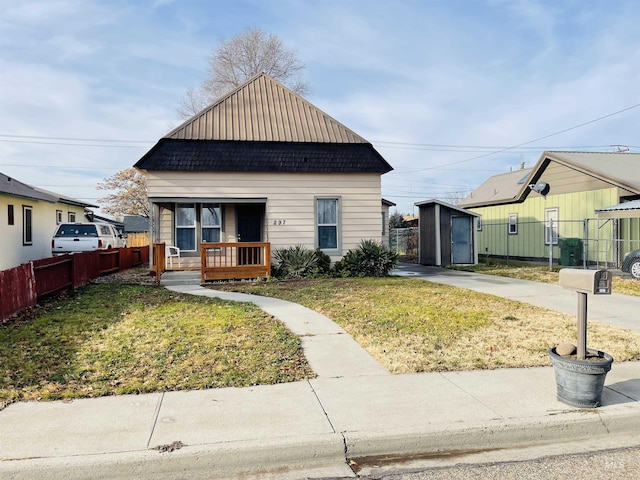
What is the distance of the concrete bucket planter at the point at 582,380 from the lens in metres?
3.96

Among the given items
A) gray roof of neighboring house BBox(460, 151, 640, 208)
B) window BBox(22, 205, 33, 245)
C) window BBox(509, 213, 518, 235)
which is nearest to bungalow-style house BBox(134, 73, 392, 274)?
gray roof of neighboring house BBox(460, 151, 640, 208)

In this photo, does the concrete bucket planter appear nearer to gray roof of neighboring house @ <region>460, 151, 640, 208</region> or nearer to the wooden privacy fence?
the wooden privacy fence

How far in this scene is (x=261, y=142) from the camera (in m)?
14.1

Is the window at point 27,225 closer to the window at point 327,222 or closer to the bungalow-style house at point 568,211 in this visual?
the window at point 327,222

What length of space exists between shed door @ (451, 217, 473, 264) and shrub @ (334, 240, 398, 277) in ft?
20.1

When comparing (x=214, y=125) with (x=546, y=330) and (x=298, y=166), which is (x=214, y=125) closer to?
(x=298, y=166)

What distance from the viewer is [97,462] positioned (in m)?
3.18

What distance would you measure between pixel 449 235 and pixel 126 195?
3768cm

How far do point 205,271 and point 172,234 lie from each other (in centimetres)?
279

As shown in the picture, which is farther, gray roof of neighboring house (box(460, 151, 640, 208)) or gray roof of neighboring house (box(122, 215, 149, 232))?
gray roof of neighboring house (box(122, 215, 149, 232))

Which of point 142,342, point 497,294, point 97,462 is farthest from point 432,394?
point 497,294

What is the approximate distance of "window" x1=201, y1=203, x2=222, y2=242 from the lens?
14680 mm

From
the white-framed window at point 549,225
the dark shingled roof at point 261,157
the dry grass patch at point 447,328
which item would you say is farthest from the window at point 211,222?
the white-framed window at point 549,225

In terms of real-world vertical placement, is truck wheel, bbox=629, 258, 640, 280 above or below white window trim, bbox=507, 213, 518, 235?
below
